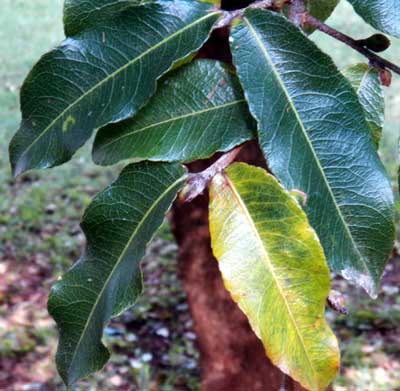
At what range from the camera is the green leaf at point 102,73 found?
0.57 metres

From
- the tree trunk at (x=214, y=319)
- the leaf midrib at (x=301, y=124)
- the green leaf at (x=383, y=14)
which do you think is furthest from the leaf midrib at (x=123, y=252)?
the tree trunk at (x=214, y=319)

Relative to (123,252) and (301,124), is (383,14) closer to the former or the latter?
(301,124)

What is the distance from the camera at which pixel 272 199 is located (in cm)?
52

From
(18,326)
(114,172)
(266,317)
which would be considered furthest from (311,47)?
(114,172)

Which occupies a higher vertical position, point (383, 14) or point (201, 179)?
point (383, 14)

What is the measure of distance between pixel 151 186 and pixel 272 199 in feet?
0.37

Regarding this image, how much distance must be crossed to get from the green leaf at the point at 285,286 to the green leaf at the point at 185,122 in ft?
0.24

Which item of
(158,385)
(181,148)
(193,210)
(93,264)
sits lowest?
(158,385)

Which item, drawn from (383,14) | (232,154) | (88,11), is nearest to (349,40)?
(383,14)

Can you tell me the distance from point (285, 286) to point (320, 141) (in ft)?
0.42

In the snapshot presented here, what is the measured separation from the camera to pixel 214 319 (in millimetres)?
1633

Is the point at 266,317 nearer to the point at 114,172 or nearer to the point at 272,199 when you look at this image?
the point at 272,199

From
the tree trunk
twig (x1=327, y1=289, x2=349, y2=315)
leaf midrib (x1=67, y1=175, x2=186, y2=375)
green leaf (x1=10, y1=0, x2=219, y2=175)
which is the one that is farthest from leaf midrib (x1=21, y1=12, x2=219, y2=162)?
the tree trunk

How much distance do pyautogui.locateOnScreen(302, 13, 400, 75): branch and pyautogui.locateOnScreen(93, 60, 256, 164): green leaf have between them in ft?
0.29
